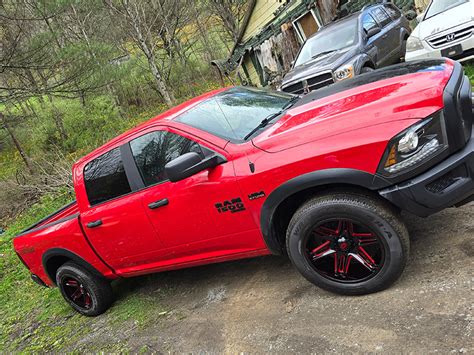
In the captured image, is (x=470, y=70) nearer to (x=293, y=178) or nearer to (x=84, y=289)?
(x=293, y=178)

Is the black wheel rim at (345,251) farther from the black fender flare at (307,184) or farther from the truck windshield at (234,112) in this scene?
the truck windshield at (234,112)

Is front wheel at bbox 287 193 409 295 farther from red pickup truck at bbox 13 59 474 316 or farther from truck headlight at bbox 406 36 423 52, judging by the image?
truck headlight at bbox 406 36 423 52

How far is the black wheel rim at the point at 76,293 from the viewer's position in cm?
461

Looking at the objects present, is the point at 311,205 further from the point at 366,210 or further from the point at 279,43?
the point at 279,43

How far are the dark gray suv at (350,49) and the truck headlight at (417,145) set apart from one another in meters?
5.22

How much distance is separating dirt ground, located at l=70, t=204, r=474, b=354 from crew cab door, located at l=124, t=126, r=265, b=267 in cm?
55

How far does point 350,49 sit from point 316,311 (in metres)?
6.26

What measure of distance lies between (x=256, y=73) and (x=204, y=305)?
595 inches

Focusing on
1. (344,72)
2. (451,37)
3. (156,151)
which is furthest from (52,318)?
(451,37)

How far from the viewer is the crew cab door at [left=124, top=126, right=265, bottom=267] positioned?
10.2ft

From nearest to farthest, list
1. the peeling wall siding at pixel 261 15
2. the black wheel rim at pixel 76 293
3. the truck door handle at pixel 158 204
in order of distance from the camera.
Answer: the truck door handle at pixel 158 204 < the black wheel rim at pixel 76 293 < the peeling wall siding at pixel 261 15

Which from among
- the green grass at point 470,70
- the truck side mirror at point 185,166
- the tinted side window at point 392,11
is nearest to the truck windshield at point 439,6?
the green grass at point 470,70

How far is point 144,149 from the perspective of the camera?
12.0 feet

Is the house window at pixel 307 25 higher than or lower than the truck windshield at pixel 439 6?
higher
